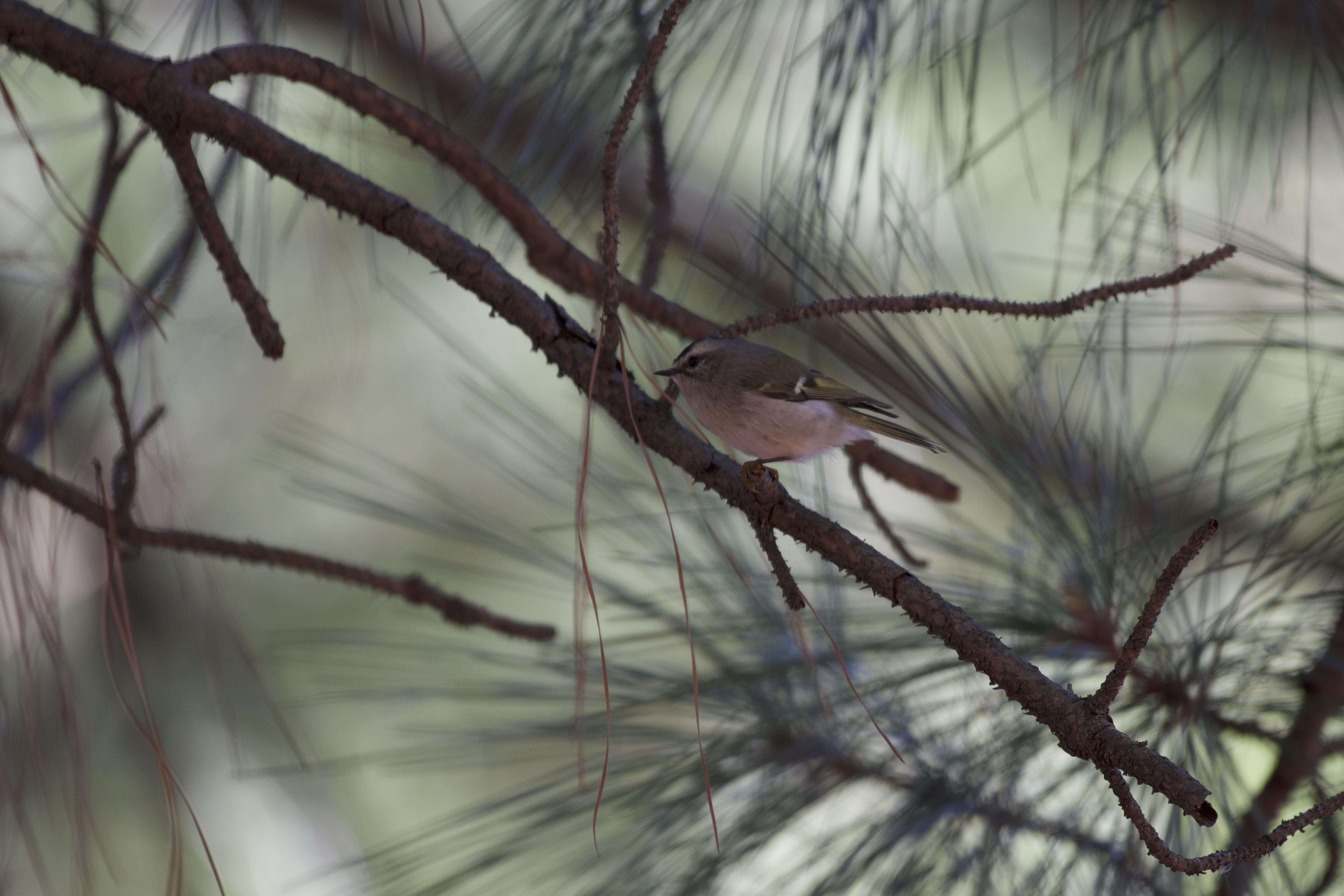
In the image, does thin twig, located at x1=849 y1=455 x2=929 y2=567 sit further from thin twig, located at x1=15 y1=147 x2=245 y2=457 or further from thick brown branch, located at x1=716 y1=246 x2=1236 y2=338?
thin twig, located at x1=15 y1=147 x2=245 y2=457

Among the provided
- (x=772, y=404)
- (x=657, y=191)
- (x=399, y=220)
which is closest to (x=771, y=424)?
(x=772, y=404)

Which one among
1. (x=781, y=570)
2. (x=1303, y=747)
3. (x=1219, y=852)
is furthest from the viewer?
(x=1303, y=747)

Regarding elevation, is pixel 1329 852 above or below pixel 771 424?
below

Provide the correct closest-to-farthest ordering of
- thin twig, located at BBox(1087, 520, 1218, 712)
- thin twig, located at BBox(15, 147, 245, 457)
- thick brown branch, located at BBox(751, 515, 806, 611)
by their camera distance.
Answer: thin twig, located at BBox(1087, 520, 1218, 712) → thick brown branch, located at BBox(751, 515, 806, 611) → thin twig, located at BBox(15, 147, 245, 457)

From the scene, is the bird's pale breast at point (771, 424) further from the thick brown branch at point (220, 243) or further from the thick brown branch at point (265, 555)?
the thick brown branch at point (220, 243)

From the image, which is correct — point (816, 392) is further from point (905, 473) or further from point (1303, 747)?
point (1303, 747)

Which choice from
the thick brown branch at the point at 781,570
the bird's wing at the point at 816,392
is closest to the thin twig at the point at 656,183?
the bird's wing at the point at 816,392

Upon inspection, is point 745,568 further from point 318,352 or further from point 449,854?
point 318,352

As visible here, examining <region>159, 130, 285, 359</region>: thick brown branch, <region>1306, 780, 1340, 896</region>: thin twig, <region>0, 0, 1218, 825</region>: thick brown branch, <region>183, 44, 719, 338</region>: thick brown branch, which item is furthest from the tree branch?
<region>159, 130, 285, 359</region>: thick brown branch
